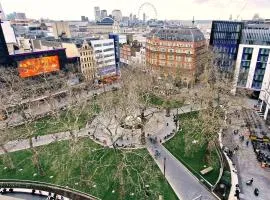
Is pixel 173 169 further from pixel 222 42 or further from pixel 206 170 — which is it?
pixel 222 42

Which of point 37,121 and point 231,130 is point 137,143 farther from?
point 37,121

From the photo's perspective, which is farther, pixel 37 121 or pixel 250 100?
pixel 250 100

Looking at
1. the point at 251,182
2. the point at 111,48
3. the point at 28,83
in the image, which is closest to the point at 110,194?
the point at 251,182

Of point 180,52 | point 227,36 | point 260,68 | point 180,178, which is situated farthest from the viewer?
point 180,52

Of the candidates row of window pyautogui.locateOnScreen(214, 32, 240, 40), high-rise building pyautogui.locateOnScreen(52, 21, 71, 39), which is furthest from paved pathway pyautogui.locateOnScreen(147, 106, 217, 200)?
high-rise building pyautogui.locateOnScreen(52, 21, 71, 39)

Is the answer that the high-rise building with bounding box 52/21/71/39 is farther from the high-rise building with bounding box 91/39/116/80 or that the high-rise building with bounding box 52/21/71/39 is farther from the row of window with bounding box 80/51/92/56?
the row of window with bounding box 80/51/92/56

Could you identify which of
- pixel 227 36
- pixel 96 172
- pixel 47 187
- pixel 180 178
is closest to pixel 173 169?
pixel 180 178
